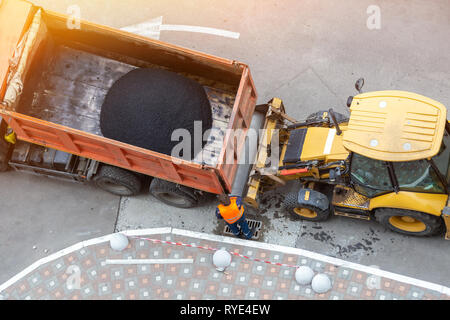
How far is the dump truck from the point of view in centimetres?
789

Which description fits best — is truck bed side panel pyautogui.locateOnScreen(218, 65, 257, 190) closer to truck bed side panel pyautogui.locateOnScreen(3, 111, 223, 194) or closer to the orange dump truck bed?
the orange dump truck bed

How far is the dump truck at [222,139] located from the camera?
789cm

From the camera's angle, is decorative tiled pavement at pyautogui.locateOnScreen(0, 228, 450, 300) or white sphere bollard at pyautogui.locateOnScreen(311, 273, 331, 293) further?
decorative tiled pavement at pyautogui.locateOnScreen(0, 228, 450, 300)

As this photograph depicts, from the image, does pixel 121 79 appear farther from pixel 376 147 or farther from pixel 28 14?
pixel 376 147

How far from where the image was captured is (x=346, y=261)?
9336mm

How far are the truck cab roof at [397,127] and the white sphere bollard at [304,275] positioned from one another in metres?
2.66

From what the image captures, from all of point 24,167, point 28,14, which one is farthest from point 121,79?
point 24,167

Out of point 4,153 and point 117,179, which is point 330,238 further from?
point 4,153

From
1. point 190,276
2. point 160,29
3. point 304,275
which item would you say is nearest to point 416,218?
point 304,275

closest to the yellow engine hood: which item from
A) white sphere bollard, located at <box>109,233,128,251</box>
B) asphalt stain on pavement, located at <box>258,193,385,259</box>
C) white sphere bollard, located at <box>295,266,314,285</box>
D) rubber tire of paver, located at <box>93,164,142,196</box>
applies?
asphalt stain on pavement, located at <box>258,193,385,259</box>

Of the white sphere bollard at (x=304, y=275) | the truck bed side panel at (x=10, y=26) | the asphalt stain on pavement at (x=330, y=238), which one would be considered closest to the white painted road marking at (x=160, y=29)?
the truck bed side panel at (x=10, y=26)

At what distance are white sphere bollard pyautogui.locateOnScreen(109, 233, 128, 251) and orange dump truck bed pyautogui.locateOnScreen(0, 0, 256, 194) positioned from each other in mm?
1636

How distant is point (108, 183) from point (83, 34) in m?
3.06

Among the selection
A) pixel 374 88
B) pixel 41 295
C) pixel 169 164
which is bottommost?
pixel 41 295
